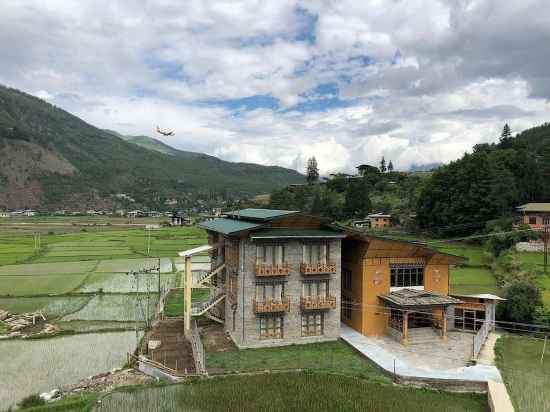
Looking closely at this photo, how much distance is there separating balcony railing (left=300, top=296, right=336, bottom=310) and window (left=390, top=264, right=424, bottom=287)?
14.4 feet

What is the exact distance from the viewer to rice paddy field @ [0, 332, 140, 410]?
834 inches

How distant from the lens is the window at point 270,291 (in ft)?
86.3

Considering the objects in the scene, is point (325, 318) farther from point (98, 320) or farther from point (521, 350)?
point (98, 320)

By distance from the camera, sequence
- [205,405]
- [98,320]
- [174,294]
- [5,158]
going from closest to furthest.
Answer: [205,405] → [98,320] → [174,294] → [5,158]

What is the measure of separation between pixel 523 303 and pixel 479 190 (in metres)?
36.7

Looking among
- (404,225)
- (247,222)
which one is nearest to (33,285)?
(247,222)

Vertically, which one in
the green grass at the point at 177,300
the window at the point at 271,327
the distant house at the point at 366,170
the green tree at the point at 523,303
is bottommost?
the green grass at the point at 177,300

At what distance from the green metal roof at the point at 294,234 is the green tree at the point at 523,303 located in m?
11.4

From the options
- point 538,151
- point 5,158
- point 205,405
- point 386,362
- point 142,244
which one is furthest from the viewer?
point 5,158

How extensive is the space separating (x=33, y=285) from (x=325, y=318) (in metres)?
29.2

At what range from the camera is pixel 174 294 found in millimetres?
40188

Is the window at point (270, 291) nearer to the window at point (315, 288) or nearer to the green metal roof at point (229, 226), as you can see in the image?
the window at point (315, 288)

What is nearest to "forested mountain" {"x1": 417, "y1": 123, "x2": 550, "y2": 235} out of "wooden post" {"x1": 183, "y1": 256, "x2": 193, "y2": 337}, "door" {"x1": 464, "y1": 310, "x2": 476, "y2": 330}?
"door" {"x1": 464, "y1": 310, "x2": 476, "y2": 330}

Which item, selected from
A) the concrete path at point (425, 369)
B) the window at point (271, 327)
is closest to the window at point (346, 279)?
the concrete path at point (425, 369)
